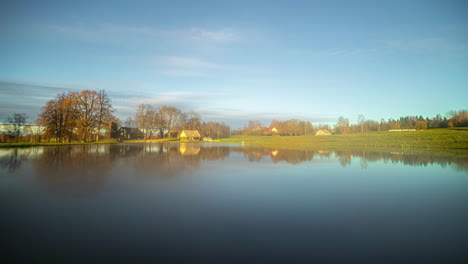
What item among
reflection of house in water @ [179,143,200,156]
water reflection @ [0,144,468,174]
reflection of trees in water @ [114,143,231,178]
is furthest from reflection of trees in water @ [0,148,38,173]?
reflection of house in water @ [179,143,200,156]

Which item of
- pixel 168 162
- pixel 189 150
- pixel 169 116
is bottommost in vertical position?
pixel 189 150

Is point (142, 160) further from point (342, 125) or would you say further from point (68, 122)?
point (342, 125)

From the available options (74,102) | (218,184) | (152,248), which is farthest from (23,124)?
(152,248)

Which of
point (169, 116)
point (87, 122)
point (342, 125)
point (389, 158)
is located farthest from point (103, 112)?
point (342, 125)

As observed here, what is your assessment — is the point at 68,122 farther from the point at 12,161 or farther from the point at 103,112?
the point at 12,161

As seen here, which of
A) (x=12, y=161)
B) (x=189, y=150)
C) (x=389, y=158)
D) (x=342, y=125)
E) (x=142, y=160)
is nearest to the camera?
(x=12, y=161)

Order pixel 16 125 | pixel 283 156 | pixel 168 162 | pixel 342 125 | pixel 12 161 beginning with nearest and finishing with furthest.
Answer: pixel 12 161
pixel 168 162
pixel 283 156
pixel 16 125
pixel 342 125

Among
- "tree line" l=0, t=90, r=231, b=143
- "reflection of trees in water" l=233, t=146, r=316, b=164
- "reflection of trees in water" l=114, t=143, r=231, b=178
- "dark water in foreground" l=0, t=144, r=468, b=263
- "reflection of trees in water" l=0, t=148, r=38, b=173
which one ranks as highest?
"tree line" l=0, t=90, r=231, b=143

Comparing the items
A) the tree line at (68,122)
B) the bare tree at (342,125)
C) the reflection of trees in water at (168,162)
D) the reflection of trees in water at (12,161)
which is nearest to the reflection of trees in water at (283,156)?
the reflection of trees in water at (168,162)

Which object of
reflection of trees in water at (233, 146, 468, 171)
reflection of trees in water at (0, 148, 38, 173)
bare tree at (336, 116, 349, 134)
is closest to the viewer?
reflection of trees in water at (0, 148, 38, 173)

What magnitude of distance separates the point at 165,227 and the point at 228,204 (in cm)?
184

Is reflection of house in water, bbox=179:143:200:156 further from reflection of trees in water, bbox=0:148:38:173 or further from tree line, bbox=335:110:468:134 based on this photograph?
tree line, bbox=335:110:468:134

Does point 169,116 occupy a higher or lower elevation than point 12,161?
higher

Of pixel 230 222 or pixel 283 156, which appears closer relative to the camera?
pixel 230 222
